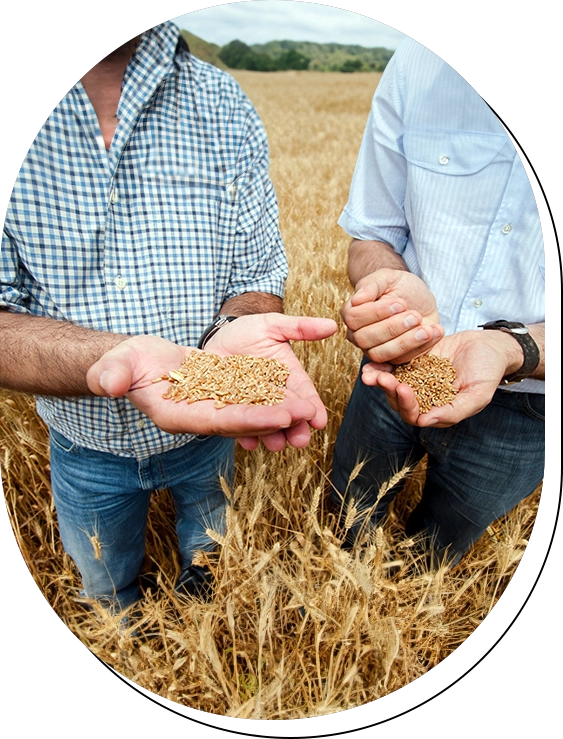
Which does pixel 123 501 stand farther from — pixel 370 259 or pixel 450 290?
pixel 450 290

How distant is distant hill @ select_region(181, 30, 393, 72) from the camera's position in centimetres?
135

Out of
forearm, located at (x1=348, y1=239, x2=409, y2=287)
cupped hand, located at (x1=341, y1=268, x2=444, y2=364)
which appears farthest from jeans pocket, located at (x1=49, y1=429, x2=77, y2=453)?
forearm, located at (x1=348, y1=239, x2=409, y2=287)

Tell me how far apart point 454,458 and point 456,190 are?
843mm

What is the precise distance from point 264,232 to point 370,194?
1.23 feet

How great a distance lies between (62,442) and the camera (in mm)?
1516

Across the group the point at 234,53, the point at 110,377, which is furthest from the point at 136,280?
the point at 234,53

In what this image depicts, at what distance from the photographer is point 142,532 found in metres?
1.74

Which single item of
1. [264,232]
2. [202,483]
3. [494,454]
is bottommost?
[202,483]

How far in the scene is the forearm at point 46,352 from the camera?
1196 millimetres

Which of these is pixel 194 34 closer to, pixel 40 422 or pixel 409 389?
pixel 409 389

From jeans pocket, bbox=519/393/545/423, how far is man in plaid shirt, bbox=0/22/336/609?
2.23 feet

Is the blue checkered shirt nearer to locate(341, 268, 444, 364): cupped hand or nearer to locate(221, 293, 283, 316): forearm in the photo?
locate(221, 293, 283, 316): forearm

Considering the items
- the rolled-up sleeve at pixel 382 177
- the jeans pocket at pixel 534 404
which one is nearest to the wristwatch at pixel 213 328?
the rolled-up sleeve at pixel 382 177

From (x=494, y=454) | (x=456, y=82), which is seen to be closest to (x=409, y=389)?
(x=494, y=454)
